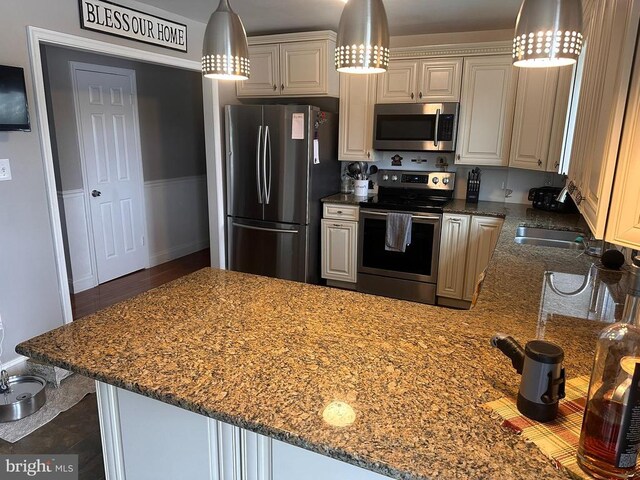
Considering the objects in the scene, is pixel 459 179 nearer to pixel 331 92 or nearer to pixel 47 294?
pixel 331 92

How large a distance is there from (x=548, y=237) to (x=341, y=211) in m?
1.67

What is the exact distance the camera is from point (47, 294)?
2.72 metres

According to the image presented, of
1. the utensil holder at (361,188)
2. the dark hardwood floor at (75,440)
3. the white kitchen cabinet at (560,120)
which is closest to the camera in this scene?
the dark hardwood floor at (75,440)

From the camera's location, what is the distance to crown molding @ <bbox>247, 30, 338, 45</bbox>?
3717mm

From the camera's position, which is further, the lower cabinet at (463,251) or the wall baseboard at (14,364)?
the lower cabinet at (463,251)

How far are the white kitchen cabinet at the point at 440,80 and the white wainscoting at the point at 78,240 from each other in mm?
3191

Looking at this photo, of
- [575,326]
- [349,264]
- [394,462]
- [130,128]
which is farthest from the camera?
[130,128]

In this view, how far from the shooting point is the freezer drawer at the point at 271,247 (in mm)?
3904

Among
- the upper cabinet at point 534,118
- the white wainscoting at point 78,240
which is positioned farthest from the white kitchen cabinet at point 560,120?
the white wainscoting at point 78,240

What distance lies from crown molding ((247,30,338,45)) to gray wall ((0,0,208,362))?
60.0 inches

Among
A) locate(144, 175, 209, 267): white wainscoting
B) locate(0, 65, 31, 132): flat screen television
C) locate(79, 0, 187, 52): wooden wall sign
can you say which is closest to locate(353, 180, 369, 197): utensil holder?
locate(79, 0, 187, 52): wooden wall sign

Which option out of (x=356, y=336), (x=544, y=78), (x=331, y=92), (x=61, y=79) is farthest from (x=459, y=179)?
(x=61, y=79)

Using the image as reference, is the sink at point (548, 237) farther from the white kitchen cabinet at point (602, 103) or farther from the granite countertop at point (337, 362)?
the granite countertop at point (337, 362)

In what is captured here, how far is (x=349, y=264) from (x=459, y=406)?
9.81 ft
